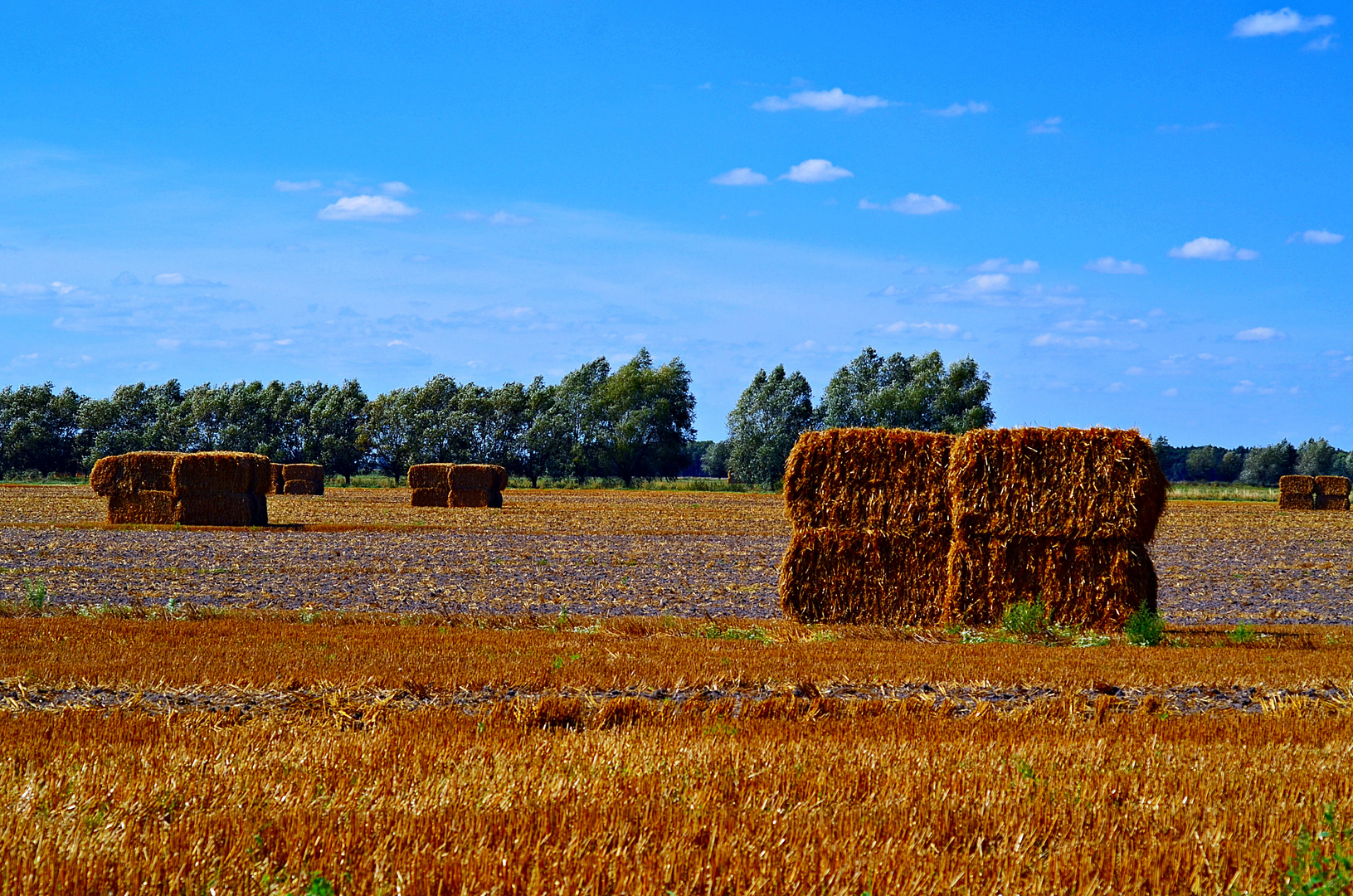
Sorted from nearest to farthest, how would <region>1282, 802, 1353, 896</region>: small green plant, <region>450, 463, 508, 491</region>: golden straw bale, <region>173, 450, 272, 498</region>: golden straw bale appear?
<region>1282, 802, 1353, 896</region>: small green plant
<region>173, 450, 272, 498</region>: golden straw bale
<region>450, 463, 508, 491</region>: golden straw bale

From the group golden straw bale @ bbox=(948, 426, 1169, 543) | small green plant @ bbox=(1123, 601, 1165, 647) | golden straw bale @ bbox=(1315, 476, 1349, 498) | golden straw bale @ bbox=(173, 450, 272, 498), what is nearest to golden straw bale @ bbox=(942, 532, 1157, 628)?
golden straw bale @ bbox=(948, 426, 1169, 543)

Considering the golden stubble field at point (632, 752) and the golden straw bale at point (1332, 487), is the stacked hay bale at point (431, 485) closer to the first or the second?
the golden stubble field at point (632, 752)

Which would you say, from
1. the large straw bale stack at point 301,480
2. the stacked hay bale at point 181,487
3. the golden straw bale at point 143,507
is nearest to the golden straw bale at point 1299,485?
the stacked hay bale at point 181,487

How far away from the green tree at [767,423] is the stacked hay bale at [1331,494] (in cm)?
4026

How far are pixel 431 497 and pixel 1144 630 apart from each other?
43601 mm

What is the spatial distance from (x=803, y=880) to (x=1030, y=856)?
1.11 meters

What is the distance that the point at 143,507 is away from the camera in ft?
119

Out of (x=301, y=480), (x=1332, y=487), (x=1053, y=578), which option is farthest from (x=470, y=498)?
(x=1332, y=487)

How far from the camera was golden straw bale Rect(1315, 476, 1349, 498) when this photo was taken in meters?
58.9

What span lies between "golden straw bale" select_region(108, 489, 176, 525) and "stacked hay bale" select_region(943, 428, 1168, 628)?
2736 centimetres

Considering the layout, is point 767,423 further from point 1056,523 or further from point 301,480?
point 1056,523

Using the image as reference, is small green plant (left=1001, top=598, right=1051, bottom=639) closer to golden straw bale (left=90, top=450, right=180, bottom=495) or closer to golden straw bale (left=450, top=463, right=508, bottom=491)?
golden straw bale (left=90, top=450, right=180, bottom=495)

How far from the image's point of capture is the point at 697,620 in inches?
598

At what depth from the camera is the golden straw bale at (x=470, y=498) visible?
53469 millimetres
